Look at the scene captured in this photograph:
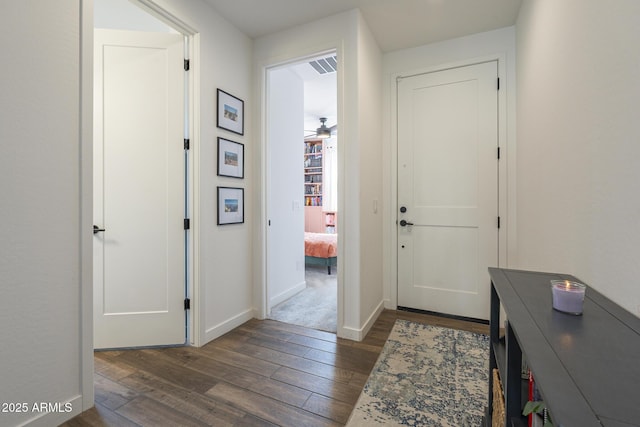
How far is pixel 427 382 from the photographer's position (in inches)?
68.1

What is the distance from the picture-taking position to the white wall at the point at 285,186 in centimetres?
306

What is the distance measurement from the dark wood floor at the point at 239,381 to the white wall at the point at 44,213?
26 centimetres

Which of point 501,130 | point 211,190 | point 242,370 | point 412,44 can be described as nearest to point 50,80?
point 211,190

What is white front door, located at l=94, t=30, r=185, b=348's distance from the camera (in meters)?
2.05

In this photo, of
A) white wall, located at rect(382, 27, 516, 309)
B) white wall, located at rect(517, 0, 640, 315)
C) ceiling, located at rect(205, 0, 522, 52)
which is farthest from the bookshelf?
white wall, located at rect(517, 0, 640, 315)

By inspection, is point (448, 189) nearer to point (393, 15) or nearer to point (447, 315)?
point (447, 315)

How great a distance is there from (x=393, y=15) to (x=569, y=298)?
7.95 ft

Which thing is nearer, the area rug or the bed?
the area rug

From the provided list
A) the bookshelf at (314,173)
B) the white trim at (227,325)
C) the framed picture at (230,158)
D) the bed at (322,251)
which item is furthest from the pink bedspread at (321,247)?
the bookshelf at (314,173)

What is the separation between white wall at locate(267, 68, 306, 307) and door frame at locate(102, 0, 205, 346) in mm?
788

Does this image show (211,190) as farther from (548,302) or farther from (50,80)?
(548,302)

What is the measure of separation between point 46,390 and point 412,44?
366 centimetres

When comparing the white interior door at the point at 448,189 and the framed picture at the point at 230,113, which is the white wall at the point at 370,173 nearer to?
the white interior door at the point at 448,189

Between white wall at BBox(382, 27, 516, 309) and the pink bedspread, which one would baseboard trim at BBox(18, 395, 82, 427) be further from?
the pink bedspread
